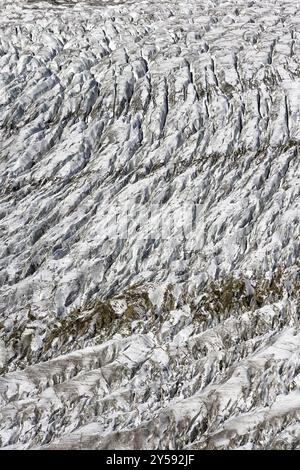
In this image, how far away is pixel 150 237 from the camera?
3219 centimetres

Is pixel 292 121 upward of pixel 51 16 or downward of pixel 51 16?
downward

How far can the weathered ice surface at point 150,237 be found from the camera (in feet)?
79.7

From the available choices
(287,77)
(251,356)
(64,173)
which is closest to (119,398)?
(251,356)

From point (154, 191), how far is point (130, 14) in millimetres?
29229

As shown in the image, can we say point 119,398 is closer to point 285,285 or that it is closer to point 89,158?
point 285,285

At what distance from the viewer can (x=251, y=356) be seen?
26.1 metres

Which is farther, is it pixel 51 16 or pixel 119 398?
pixel 51 16

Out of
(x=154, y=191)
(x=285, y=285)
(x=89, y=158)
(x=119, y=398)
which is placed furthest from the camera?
(x=89, y=158)

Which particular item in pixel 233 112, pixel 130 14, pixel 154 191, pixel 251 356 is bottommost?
pixel 251 356

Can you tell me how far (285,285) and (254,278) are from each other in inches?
73.0

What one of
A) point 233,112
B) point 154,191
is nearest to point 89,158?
point 154,191

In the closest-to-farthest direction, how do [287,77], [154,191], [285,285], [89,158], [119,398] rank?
[119,398] → [285,285] → [154,191] → [89,158] → [287,77]

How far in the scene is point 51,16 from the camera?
52688 mm

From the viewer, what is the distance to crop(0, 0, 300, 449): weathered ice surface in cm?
2428
